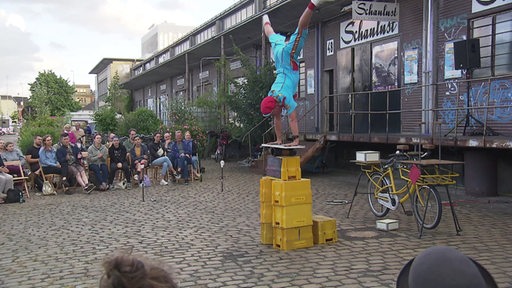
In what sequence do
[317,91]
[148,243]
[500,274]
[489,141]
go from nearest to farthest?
[500,274], [148,243], [489,141], [317,91]

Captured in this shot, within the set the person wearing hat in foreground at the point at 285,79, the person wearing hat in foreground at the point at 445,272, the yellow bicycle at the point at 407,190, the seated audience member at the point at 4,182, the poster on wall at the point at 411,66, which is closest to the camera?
the person wearing hat in foreground at the point at 445,272

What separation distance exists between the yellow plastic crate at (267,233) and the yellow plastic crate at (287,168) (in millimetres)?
704

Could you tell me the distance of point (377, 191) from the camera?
8.52 meters

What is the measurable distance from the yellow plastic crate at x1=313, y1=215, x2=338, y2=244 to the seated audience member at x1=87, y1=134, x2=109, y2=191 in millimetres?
8161

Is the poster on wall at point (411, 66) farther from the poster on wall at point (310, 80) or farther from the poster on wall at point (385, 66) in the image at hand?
the poster on wall at point (310, 80)

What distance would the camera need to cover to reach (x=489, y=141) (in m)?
9.72

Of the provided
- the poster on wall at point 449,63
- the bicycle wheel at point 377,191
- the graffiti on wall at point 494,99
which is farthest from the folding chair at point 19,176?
the poster on wall at point 449,63

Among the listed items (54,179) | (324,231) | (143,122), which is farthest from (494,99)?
(143,122)

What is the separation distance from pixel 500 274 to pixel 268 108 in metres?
4.18

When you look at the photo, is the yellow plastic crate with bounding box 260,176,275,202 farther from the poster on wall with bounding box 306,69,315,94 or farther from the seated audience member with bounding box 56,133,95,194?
the poster on wall with bounding box 306,69,315,94

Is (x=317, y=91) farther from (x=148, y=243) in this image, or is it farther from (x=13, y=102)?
(x=13, y=102)

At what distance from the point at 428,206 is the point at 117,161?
926 cm

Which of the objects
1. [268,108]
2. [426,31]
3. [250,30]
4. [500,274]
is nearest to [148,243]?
[268,108]

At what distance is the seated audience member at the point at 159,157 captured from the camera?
14633mm
